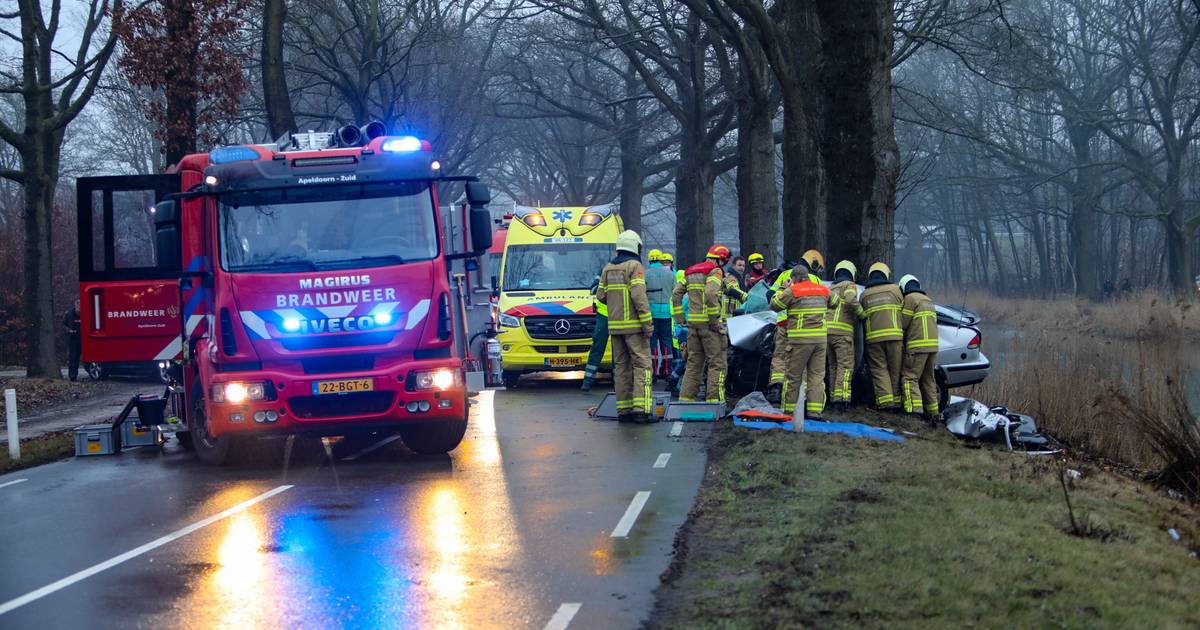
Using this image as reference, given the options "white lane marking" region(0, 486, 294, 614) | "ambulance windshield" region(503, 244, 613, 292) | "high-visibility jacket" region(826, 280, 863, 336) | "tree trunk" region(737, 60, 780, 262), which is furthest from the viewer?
"tree trunk" region(737, 60, 780, 262)

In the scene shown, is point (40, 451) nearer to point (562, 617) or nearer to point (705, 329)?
point (705, 329)

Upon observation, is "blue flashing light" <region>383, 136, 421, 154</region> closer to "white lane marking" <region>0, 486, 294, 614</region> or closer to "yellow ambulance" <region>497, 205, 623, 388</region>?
"white lane marking" <region>0, 486, 294, 614</region>

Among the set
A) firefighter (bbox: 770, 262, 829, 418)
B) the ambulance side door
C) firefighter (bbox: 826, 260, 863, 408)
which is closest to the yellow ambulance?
firefighter (bbox: 826, 260, 863, 408)

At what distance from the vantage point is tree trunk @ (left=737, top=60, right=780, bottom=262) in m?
24.1

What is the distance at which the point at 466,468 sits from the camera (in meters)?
11.7

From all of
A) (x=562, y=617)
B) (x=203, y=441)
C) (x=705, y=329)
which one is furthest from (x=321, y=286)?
(x=562, y=617)

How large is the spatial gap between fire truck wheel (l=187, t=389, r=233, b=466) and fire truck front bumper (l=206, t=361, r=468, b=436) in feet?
2.74

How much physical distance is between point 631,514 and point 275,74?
17113 mm

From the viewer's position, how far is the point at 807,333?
1392cm

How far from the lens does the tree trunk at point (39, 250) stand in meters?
23.0

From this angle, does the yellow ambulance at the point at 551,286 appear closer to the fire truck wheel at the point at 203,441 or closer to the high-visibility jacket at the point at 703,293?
the high-visibility jacket at the point at 703,293

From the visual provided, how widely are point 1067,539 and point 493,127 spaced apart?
42.6 metres

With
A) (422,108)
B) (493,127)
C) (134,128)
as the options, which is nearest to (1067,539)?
Answer: (422,108)

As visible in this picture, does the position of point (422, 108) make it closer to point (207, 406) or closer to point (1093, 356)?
point (1093, 356)
